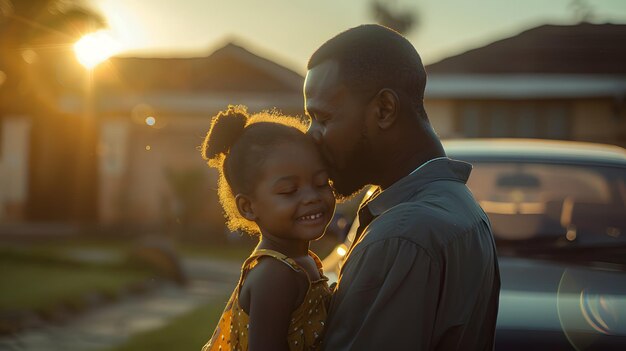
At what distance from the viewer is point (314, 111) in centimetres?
243

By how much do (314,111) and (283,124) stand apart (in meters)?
0.33

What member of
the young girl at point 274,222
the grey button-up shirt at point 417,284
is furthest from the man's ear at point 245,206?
the grey button-up shirt at point 417,284

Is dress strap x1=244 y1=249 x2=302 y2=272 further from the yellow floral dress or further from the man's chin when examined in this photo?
the man's chin

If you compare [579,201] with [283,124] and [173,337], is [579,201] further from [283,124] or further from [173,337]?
[173,337]

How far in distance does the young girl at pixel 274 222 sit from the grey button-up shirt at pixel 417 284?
31 cm

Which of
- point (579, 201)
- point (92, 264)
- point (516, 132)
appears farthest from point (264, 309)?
point (516, 132)

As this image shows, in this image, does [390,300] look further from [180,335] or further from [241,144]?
[180,335]

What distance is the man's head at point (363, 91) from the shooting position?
2344mm

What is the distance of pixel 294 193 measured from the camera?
2.61 metres

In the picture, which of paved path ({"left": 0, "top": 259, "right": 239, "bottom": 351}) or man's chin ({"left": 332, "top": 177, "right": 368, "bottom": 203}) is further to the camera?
paved path ({"left": 0, "top": 259, "right": 239, "bottom": 351})

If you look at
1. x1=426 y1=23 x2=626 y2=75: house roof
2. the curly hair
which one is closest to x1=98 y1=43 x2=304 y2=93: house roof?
x1=426 y1=23 x2=626 y2=75: house roof

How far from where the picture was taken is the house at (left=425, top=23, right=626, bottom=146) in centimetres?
2116

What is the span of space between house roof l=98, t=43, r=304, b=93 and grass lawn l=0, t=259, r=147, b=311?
1051cm

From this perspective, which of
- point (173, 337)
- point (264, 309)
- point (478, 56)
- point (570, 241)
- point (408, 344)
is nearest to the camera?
point (408, 344)
